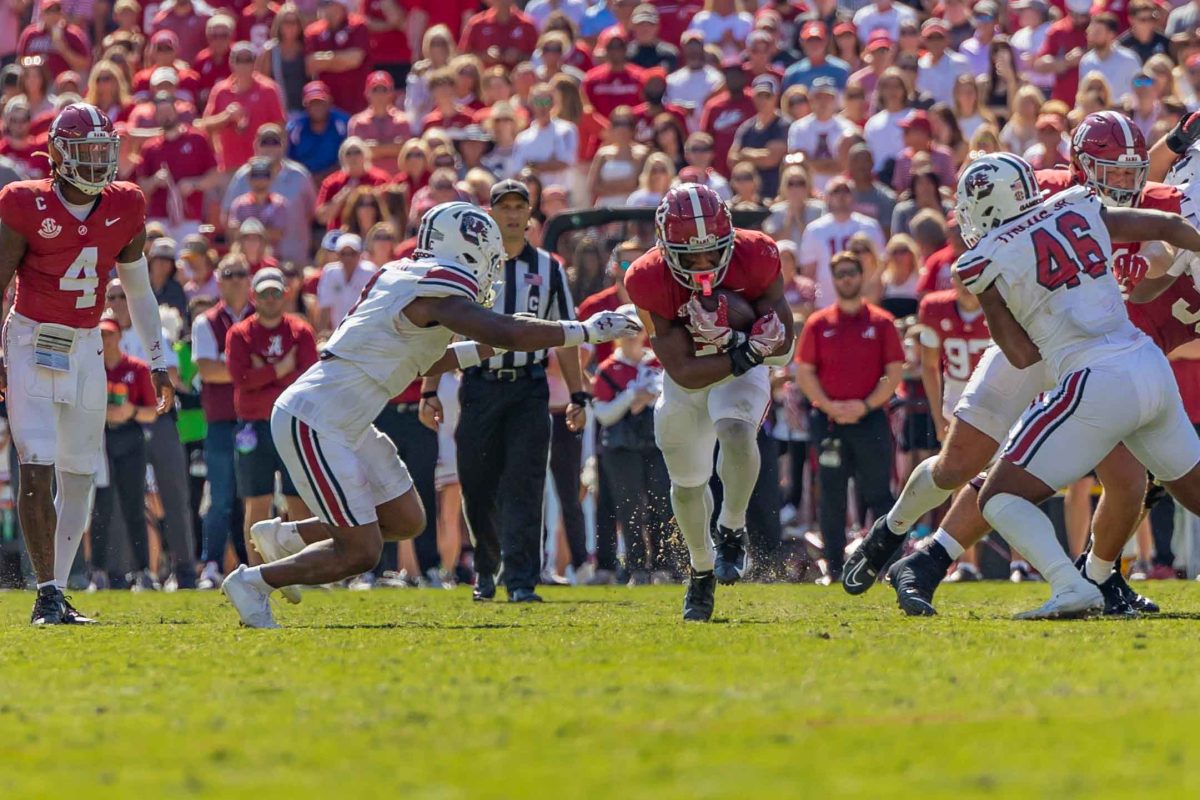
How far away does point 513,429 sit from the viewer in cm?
1123

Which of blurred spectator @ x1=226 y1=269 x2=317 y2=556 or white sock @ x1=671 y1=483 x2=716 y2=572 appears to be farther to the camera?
blurred spectator @ x1=226 y1=269 x2=317 y2=556

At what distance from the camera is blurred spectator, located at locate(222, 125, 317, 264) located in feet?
54.5

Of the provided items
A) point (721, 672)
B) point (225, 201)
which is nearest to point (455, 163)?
point (225, 201)

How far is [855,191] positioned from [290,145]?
5.56m

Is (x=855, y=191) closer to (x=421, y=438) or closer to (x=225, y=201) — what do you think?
(x=421, y=438)

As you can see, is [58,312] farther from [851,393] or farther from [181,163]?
[181,163]

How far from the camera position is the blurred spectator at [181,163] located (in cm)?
1738

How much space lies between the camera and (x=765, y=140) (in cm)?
1622

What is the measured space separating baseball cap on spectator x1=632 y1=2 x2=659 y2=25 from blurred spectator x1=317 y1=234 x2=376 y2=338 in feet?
13.6

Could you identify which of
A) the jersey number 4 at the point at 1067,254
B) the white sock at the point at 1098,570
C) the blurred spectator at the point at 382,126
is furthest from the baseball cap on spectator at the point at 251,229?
the jersey number 4 at the point at 1067,254

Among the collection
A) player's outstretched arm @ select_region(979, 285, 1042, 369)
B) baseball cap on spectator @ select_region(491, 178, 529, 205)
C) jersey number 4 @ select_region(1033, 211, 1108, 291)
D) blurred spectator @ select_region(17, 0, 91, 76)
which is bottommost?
player's outstretched arm @ select_region(979, 285, 1042, 369)

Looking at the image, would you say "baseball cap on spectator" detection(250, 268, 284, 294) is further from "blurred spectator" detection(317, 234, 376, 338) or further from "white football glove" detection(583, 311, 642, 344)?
"white football glove" detection(583, 311, 642, 344)

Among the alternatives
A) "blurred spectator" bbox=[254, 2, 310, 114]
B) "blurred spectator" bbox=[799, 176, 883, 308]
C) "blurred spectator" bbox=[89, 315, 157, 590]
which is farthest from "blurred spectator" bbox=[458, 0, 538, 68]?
"blurred spectator" bbox=[89, 315, 157, 590]

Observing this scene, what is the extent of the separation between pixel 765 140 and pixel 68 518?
26.7 feet
